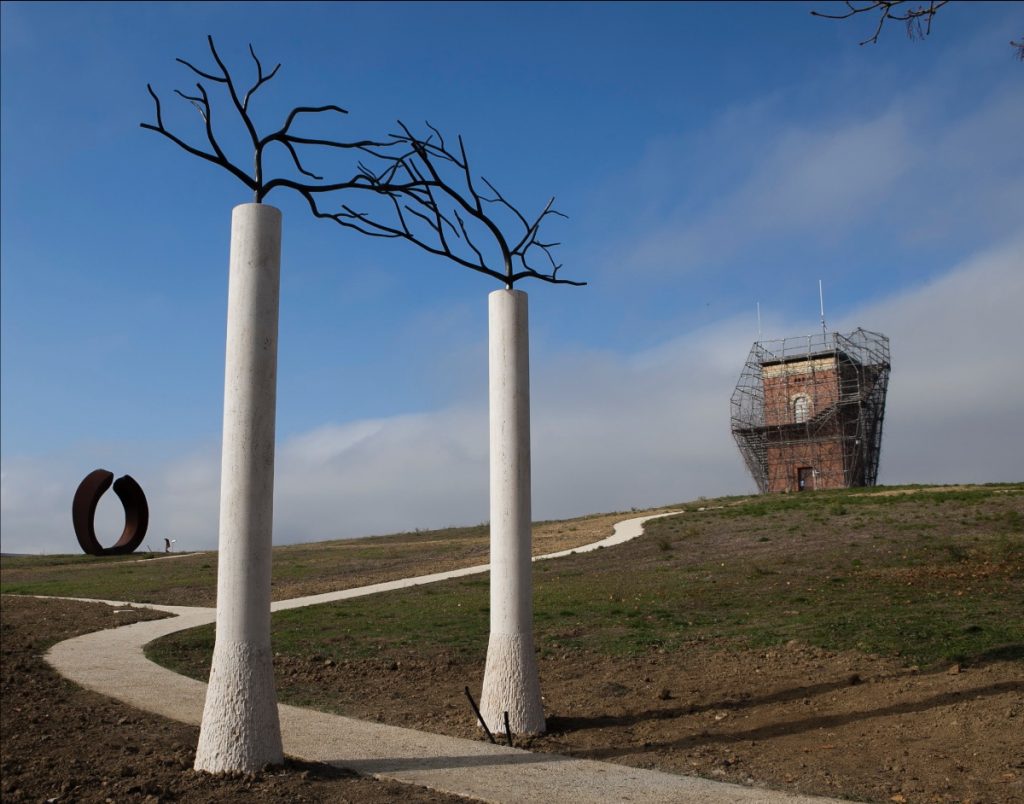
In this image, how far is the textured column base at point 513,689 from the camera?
7820 mm

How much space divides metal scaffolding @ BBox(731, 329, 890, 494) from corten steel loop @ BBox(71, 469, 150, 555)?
28645mm

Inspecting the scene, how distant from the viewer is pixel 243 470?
21.3 feet

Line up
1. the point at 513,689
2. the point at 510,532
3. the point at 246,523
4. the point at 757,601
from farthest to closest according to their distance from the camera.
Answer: the point at 757,601, the point at 510,532, the point at 513,689, the point at 246,523

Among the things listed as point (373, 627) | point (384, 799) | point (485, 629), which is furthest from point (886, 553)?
point (384, 799)

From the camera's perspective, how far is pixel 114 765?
646 cm

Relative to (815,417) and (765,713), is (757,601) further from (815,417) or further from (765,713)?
(815,417)

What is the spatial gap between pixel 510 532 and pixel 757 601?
667cm

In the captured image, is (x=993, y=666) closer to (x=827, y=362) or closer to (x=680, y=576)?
(x=680, y=576)

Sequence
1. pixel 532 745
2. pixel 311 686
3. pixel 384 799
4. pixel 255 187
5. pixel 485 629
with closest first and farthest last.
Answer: pixel 384 799 < pixel 255 187 < pixel 532 745 < pixel 311 686 < pixel 485 629

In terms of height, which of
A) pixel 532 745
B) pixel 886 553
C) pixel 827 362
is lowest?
pixel 532 745

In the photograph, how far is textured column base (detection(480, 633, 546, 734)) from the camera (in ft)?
25.7

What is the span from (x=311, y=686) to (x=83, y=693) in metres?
2.30

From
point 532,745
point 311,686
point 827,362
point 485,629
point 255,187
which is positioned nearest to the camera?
point 255,187

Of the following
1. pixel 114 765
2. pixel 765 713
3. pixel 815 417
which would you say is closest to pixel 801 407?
pixel 815 417
